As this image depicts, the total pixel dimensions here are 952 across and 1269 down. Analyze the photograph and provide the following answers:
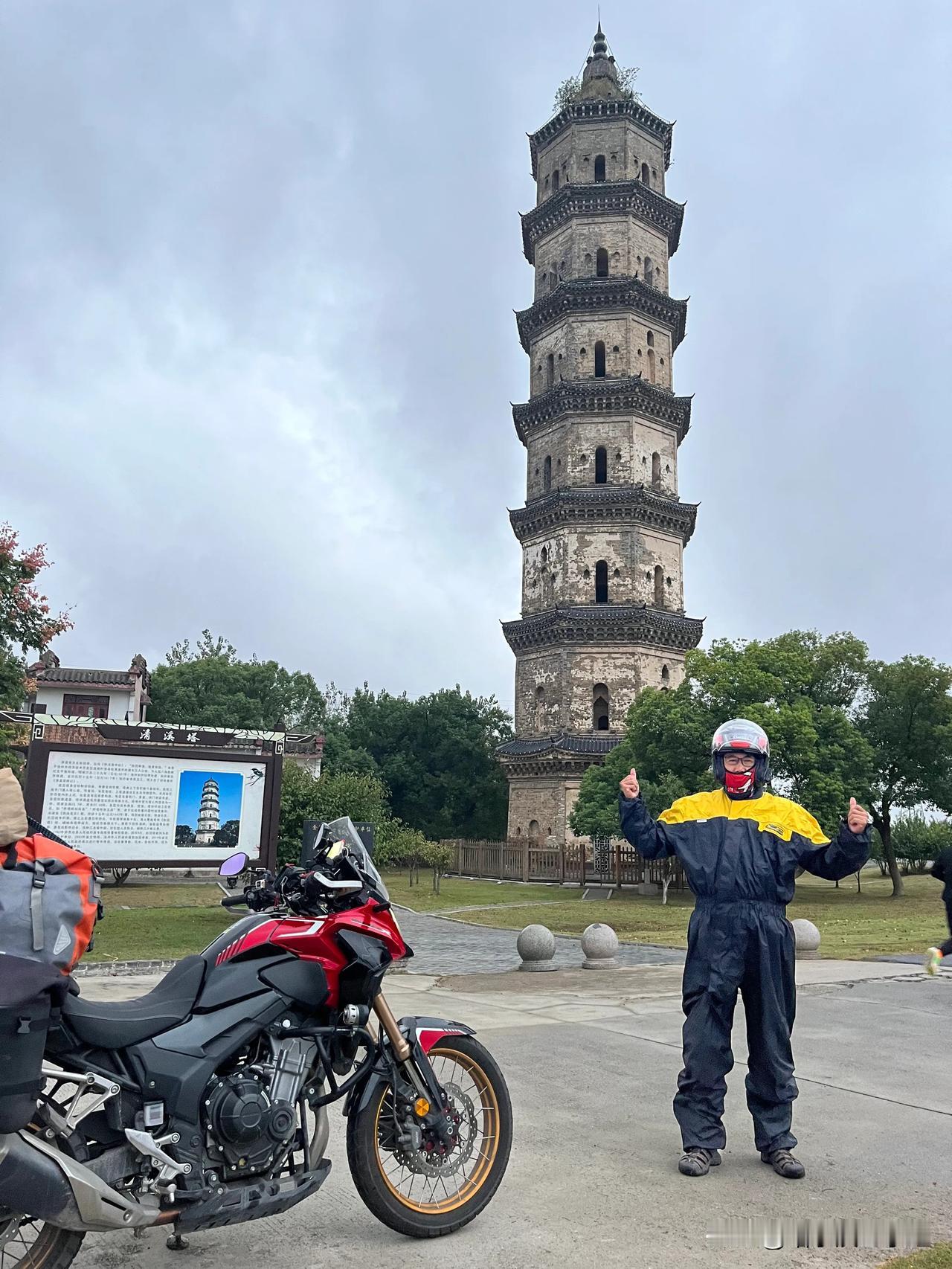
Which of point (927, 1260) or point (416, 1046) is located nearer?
point (927, 1260)

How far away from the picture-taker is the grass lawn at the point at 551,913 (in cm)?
1449

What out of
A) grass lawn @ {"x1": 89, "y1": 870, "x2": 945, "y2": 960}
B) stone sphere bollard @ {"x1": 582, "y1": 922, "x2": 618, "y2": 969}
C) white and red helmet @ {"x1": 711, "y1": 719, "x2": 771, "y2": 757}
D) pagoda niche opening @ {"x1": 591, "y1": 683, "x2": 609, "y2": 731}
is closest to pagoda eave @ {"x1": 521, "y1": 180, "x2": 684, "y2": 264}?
pagoda niche opening @ {"x1": 591, "y1": 683, "x2": 609, "y2": 731}

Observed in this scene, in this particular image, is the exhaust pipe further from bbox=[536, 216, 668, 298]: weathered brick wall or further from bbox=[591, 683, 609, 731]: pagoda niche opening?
bbox=[536, 216, 668, 298]: weathered brick wall

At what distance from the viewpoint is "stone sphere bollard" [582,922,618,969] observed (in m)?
11.7

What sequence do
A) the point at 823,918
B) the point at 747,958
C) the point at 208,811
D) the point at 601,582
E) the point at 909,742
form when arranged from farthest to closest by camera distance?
the point at 601,582 → the point at 909,742 → the point at 823,918 → the point at 208,811 → the point at 747,958

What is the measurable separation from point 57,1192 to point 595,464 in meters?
38.4

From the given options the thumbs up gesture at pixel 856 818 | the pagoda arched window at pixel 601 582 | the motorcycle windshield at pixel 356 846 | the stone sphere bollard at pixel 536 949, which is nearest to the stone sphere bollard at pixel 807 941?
the stone sphere bollard at pixel 536 949

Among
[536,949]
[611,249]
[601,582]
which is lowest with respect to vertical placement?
[536,949]

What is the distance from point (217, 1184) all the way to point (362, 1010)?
27.6 inches

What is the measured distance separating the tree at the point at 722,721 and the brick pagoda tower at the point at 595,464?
15.9 ft

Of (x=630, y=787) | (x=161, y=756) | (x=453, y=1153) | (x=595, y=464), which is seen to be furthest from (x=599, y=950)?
(x=595, y=464)

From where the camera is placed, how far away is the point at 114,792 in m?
13.6

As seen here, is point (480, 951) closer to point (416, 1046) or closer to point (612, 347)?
point (416, 1046)

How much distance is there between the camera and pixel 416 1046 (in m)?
3.54
